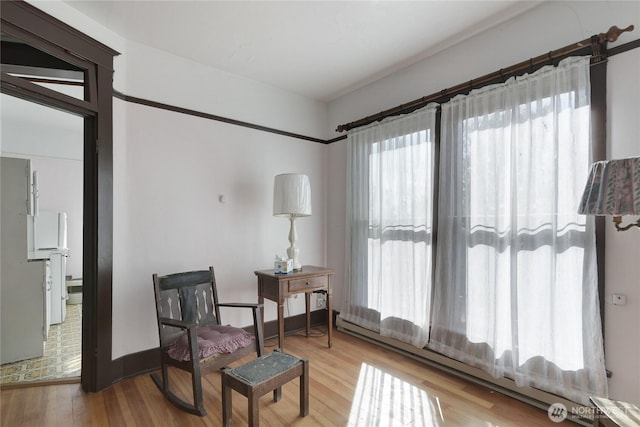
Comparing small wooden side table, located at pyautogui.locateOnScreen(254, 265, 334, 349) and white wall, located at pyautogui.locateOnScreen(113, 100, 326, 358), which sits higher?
white wall, located at pyautogui.locateOnScreen(113, 100, 326, 358)

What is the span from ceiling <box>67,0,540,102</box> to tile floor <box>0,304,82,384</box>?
9.07 feet

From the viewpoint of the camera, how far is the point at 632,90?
1.73 m

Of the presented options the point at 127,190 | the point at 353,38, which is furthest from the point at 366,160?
the point at 127,190

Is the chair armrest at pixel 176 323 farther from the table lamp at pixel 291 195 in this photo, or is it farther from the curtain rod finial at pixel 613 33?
the curtain rod finial at pixel 613 33

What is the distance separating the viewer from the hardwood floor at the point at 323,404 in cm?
187

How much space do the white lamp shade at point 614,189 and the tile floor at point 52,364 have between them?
11.6 feet

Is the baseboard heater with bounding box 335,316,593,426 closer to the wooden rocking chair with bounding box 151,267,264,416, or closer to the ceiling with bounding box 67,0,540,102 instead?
the wooden rocking chair with bounding box 151,267,264,416

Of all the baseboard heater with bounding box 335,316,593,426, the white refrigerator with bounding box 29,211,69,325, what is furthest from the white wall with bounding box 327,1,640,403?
the white refrigerator with bounding box 29,211,69,325

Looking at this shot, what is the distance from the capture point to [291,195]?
9.41 ft

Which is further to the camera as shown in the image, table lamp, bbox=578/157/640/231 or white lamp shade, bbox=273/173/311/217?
white lamp shade, bbox=273/173/311/217

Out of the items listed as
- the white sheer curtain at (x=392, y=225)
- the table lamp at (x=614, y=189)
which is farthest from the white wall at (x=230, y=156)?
the table lamp at (x=614, y=189)

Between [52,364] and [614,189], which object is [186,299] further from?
[614,189]

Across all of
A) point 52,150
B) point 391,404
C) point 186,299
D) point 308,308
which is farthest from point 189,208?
point 52,150

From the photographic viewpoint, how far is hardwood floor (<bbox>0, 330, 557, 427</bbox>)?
1.87 metres
